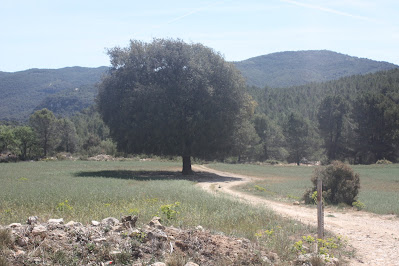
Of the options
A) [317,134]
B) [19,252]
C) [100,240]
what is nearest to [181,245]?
[100,240]

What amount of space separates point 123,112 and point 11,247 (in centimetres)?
2611

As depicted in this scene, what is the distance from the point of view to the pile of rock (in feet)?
21.5

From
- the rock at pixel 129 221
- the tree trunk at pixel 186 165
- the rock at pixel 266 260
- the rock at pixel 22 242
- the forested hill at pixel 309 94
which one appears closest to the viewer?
the rock at pixel 22 242

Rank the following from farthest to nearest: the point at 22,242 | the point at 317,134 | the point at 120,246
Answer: the point at 317,134 → the point at 120,246 → the point at 22,242

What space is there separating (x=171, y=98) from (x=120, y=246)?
2564 cm

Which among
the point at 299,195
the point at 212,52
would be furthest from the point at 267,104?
the point at 299,195

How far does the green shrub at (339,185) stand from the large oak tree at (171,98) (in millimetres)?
15156

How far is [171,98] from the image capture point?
32.0 m

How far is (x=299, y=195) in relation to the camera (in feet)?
66.8

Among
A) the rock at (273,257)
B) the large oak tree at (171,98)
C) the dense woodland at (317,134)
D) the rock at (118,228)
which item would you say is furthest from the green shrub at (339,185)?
the dense woodland at (317,134)

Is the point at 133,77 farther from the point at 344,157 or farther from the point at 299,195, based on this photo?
the point at 344,157

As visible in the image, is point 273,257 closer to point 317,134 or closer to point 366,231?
point 366,231

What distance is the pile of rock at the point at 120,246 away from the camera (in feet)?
21.5

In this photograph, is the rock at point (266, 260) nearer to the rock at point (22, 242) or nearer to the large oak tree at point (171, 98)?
the rock at point (22, 242)
